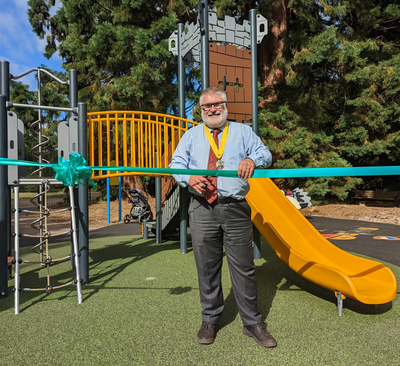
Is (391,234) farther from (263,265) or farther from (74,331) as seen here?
(74,331)

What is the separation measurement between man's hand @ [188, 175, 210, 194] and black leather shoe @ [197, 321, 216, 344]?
1.00 m

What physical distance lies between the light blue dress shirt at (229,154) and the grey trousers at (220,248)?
0.13 m

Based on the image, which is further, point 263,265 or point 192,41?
point 192,41

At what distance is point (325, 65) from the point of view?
14562 millimetres

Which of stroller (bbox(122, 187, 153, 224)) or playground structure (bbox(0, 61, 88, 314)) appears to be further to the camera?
stroller (bbox(122, 187, 153, 224))

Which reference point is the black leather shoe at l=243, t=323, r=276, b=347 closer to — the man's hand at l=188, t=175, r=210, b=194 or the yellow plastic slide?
the yellow plastic slide

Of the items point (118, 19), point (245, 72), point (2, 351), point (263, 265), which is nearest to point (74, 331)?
point (2, 351)

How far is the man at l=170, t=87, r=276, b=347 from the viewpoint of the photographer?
241 centimetres

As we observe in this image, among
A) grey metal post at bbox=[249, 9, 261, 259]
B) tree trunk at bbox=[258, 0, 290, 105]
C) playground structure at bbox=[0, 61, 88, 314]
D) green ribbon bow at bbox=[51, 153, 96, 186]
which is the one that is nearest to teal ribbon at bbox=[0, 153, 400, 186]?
green ribbon bow at bbox=[51, 153, 96, 186]

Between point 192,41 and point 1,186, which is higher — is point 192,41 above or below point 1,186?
above

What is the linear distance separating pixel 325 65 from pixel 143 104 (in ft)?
26.3

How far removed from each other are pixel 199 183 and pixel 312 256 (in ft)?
7.33

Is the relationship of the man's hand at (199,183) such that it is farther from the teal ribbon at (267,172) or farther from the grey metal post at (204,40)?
the grey metal post at (204,40)

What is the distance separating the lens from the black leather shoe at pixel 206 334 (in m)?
2.39
